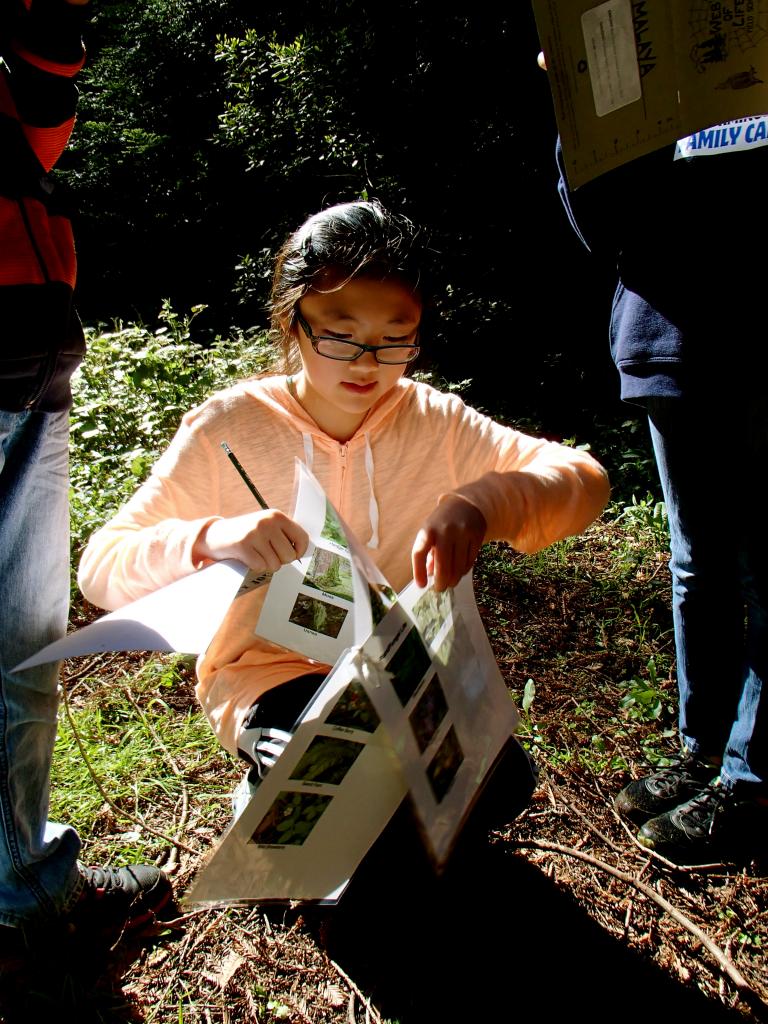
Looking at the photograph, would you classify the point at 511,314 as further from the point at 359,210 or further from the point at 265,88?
the point at 359,210

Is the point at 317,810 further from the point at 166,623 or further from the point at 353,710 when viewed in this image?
the point at 166,623

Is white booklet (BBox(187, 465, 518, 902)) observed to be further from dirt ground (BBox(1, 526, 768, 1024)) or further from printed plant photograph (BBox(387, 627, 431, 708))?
dirt ground (BBox(1, 526, 768, 1024))

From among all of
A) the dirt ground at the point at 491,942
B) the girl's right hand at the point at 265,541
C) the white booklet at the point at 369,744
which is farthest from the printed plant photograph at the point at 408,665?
the dirt ground at the point at 491,942

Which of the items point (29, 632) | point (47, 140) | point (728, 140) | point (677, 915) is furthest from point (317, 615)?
point (728, 140)

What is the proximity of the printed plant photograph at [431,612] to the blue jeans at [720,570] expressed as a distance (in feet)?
2.55

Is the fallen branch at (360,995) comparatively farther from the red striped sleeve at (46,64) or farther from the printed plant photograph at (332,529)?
the red striped sleeve at (46,64)

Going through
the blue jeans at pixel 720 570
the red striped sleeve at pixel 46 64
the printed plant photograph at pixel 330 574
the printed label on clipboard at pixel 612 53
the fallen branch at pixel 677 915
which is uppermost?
the red striped sleeve at pixel 46 64

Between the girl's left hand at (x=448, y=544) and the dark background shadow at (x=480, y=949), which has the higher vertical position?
the girl's left hand at (x=448, y=544)

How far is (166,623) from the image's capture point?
1018 millimetres

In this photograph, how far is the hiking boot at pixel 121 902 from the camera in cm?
163

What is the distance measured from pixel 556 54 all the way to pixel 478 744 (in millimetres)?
1103

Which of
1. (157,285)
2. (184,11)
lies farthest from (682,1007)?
(184,11)

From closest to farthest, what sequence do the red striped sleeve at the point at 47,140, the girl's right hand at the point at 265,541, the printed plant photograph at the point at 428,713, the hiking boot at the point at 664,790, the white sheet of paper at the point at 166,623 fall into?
the white sheet of paper at the point at 166,623 → the printed plant photograph at the point at 428,713 → the girl's right hand at the point at 265,541 → the red striped sleeve at the point at 47,140 → the hiking boot at the point at 664,790

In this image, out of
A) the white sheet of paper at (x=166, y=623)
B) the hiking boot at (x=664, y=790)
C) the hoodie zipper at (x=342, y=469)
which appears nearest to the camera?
the white sheet of paper at (x=166, y=623)
